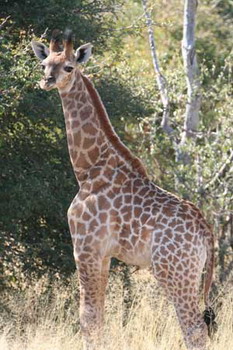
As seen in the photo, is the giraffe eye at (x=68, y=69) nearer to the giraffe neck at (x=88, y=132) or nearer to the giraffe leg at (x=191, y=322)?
the giraffe neck at (x=88, y=132)

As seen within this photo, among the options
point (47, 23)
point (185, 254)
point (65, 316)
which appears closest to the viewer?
Result: point (185, 254)

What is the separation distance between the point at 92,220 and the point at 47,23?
152 inches

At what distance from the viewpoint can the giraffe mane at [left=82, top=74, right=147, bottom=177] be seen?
8680 millimetres

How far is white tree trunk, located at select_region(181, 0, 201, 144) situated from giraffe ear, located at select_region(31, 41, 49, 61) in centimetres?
404

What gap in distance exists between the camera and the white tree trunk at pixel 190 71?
500 inches

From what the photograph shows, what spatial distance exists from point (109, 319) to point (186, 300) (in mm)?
2273

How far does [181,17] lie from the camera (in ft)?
69.3

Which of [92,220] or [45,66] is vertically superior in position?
A: [45,66]

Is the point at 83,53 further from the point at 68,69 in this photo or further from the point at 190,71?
the point at 190,71

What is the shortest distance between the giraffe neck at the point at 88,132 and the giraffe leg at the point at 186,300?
3.34 ft

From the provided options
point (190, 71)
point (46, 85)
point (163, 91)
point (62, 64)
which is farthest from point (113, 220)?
point (190, 71)

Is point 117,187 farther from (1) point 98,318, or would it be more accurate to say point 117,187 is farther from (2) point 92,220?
(1) point 98,318

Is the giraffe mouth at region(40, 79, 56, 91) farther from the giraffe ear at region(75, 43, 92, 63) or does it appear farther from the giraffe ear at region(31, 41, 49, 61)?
the giraffe ear at region(31, 41, 49, 61)

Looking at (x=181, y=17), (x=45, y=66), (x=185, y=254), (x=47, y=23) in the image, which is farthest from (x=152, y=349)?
(x=181, y=17)
